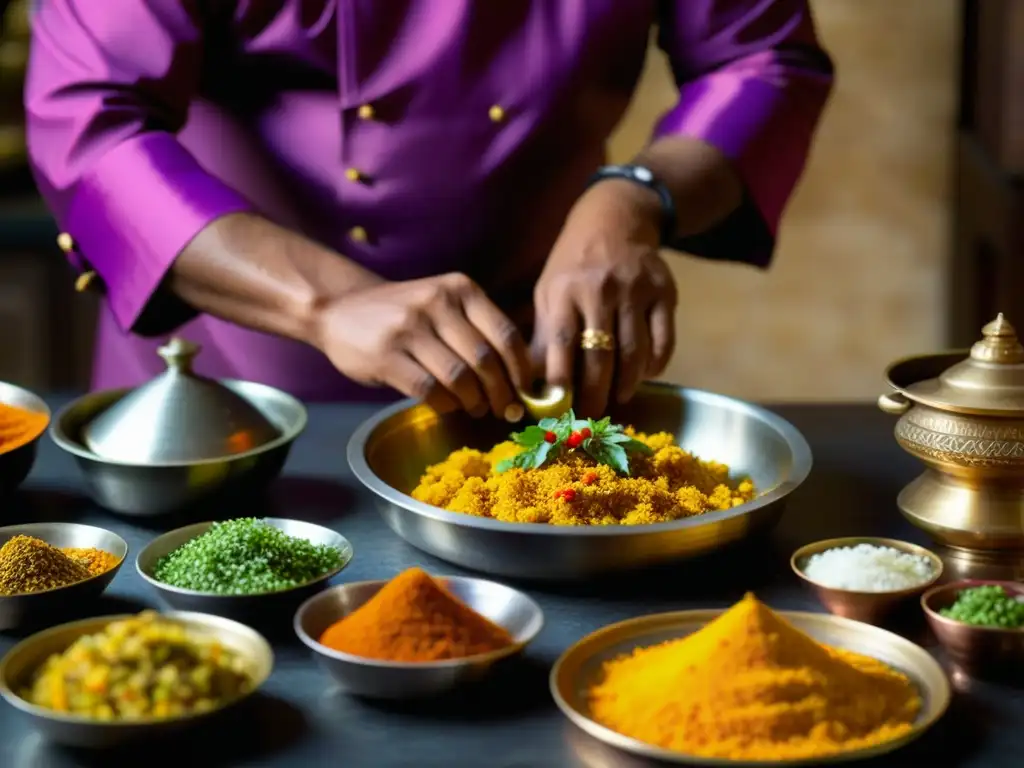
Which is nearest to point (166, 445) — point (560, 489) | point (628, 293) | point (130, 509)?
point (130, 509)

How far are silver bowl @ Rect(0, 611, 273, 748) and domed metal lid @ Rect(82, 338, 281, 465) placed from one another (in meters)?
0.32

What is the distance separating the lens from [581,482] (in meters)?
1.27

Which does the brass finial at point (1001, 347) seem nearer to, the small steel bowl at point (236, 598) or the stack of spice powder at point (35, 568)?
the small steel bowl at point (236, 598)

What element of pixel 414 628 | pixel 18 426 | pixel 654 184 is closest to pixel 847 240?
pixel 654 184

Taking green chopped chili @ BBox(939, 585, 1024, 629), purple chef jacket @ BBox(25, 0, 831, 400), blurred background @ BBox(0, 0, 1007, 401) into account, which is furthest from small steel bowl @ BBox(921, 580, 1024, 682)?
blurred background @ BBox(0, 0, 1007, 401)

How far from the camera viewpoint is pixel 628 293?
1.55 m

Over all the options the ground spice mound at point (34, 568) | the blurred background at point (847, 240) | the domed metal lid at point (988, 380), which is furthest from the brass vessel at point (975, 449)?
the blurred background at point (847, 240)

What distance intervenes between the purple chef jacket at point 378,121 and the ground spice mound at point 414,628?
695 mm

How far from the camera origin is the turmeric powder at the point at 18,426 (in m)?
1.42

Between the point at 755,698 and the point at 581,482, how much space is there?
37cm

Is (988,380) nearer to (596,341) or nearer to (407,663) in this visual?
(596,341)

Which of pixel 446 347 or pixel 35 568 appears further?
pixel 446 347

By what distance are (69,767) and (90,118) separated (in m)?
0.94

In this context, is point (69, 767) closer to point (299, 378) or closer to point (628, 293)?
point (628, 293)
